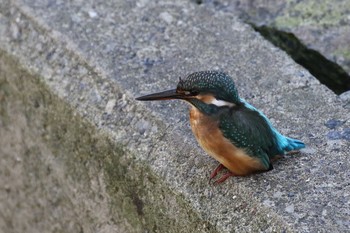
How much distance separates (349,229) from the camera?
209 cm

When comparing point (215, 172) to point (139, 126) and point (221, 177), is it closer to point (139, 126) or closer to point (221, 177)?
point (221, 177)

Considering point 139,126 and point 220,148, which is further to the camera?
point 139,126

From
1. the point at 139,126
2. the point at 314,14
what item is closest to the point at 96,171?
the point at 139,126

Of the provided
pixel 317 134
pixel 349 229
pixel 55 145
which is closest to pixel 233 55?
pixel 317 134

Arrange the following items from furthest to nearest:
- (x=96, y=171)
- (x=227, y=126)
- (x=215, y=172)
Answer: (x=96, y=171), (x=215, y=172), (x=227, y=126)

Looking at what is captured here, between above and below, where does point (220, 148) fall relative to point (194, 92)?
below

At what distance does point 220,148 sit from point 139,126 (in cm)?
47

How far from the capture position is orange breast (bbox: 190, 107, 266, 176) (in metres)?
2.29

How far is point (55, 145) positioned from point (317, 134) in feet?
3.33

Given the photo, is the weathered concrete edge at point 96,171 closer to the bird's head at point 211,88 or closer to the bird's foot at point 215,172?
the bird's foot at point 215,172

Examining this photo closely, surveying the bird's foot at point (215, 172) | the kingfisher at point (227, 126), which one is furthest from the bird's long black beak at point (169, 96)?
the bird's foot at point (215, 172)

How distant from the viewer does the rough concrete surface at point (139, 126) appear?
2.30m

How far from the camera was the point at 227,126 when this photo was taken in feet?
7.47

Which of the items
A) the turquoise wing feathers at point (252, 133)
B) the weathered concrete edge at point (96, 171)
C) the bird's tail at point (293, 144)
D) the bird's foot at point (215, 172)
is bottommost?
the weathered concrete edge at point (96, 171)
